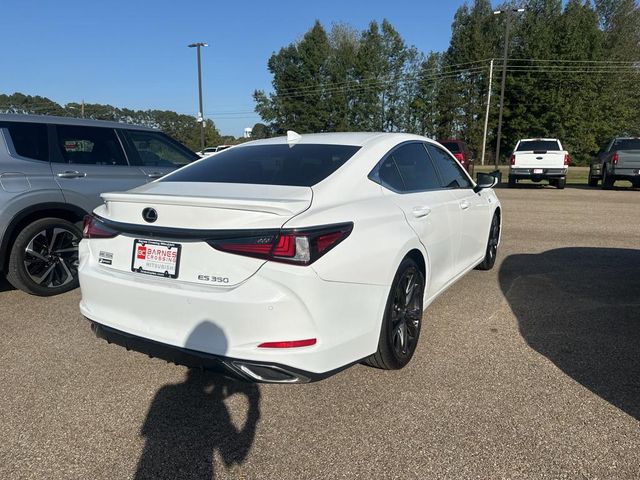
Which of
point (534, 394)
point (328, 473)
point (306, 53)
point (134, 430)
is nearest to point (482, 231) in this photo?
point (534, 394)

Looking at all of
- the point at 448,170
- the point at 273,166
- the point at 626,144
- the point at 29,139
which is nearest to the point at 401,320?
the point at 273,166

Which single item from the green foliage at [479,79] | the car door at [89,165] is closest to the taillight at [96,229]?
the car door at [89,165]

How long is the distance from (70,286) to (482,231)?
14.4 ft

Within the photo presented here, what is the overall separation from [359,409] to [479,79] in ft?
170

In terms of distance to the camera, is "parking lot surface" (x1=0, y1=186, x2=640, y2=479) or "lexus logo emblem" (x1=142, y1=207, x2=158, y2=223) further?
"lexus logo emblem" (x1=142, y1=207, x2=158, y2=223)

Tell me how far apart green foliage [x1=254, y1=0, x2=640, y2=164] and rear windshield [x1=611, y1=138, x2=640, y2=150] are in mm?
30737

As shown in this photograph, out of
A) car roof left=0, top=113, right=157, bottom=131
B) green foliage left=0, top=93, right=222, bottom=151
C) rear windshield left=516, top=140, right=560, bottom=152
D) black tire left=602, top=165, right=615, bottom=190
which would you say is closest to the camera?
car roof left=0, top=113, right=157, bottom=131

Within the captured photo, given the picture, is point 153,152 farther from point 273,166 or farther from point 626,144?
point 626,144

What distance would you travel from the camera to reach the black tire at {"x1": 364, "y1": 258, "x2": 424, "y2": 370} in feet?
9.20

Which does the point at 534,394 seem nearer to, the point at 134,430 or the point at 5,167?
the point at 134,430

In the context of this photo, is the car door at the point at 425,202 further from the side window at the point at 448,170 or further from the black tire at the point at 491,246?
the black tire at the point at 491,246

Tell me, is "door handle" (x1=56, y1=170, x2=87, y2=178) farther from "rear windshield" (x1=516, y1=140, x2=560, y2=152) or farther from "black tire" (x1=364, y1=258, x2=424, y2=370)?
"rear windshield" (x1=516, y1=140, x2=560, y2=152)

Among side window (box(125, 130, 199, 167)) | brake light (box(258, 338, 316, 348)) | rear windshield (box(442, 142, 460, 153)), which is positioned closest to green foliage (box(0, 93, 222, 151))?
rear windshield (box(442, 142, 460, 153))

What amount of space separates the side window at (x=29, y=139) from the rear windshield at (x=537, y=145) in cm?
1667
